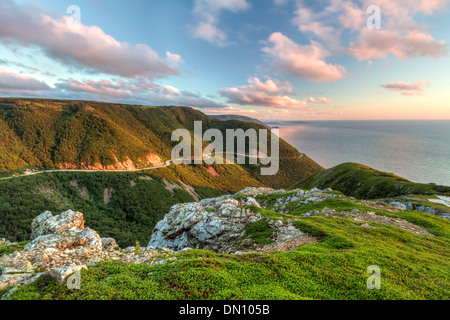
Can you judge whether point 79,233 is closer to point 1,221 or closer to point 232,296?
point 232,296

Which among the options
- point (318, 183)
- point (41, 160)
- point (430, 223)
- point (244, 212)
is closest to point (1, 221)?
point (41, 160)

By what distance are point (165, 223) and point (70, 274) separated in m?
20.3

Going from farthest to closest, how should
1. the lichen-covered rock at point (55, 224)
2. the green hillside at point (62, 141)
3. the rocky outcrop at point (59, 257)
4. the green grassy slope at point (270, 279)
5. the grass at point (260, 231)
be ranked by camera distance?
the green hillside at point (62, 141), the lichen-covered rock at point (55, 224), the grass at point (260, 231), the rocky outcrop at point (59, 257), the green grassy slope at point (270, 279)

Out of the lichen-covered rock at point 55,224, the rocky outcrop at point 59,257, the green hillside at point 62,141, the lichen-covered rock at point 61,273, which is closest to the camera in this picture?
the lichen-covered rock at point 61,273

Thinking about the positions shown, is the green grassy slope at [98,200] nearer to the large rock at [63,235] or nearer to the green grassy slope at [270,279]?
the large rock at [63,235]

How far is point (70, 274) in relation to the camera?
827 cm

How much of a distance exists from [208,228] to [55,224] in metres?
16.8

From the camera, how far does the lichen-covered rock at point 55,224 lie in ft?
63.6

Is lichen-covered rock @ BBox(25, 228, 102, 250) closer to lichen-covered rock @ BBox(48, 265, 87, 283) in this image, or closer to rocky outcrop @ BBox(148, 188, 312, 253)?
rocky outcrop @ BBox(148, 188, 312, 253)

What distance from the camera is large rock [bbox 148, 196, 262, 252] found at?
20.6m

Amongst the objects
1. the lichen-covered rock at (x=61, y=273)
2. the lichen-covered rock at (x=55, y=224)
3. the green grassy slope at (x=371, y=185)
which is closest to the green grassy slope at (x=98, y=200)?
the lichen-covered rock at (x=55, y=224)

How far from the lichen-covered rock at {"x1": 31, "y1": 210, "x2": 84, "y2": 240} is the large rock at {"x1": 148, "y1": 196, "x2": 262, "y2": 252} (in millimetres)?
10013

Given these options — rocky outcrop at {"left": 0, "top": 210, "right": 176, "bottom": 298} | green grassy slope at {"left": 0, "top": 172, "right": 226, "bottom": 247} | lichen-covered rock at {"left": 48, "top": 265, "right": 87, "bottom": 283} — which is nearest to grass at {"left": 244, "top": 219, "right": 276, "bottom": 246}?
rocky outcrop at {"left": 0, "top": 210, "right": 176, "bottom": 298}

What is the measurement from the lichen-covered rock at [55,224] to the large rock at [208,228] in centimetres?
1001
